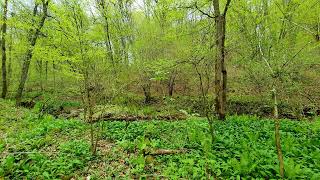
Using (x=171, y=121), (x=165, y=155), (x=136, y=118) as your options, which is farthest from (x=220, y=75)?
(x=165, y=155)

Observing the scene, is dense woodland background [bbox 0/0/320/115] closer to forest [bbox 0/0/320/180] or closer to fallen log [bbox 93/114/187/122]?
forest [bbox 0/0/320/180]

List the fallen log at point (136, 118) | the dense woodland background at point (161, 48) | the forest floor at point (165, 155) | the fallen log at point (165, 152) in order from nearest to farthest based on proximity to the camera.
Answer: the forest floor at point (165, 155) → the fallen log at point (165, 152) → the dense woodland background at point (161, 48) → the fallen log at point (136, 118)

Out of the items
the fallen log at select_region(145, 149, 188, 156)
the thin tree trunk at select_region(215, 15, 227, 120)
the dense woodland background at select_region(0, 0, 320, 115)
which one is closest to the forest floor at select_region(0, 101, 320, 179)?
the fallen log at select_region(145, 149, 188, 156)

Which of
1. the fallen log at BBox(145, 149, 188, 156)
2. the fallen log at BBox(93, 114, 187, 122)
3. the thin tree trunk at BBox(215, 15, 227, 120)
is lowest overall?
the fallen log at BBox(145, 149, 188, 156)

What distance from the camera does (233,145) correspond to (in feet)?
19.9

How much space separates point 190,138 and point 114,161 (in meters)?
2.11

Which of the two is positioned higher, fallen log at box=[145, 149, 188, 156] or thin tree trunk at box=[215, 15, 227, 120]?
thin tree trunk at box=[215, 15, 227, 120]

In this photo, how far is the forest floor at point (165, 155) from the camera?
4.90 meters

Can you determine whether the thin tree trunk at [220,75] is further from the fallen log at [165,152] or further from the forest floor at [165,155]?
the fallen log at [165,152]

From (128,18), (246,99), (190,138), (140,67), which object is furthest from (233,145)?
(128,18)

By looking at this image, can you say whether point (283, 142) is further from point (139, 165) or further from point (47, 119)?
point (47, 119)

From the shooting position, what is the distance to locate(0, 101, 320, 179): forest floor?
4898 mm

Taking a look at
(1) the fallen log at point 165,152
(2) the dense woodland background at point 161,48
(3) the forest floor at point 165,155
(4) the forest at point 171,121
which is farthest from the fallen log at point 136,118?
(1) the fallen log at point 165,152

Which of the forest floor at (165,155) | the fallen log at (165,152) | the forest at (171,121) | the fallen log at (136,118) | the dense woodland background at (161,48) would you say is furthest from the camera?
the fallen log at (136,118)
